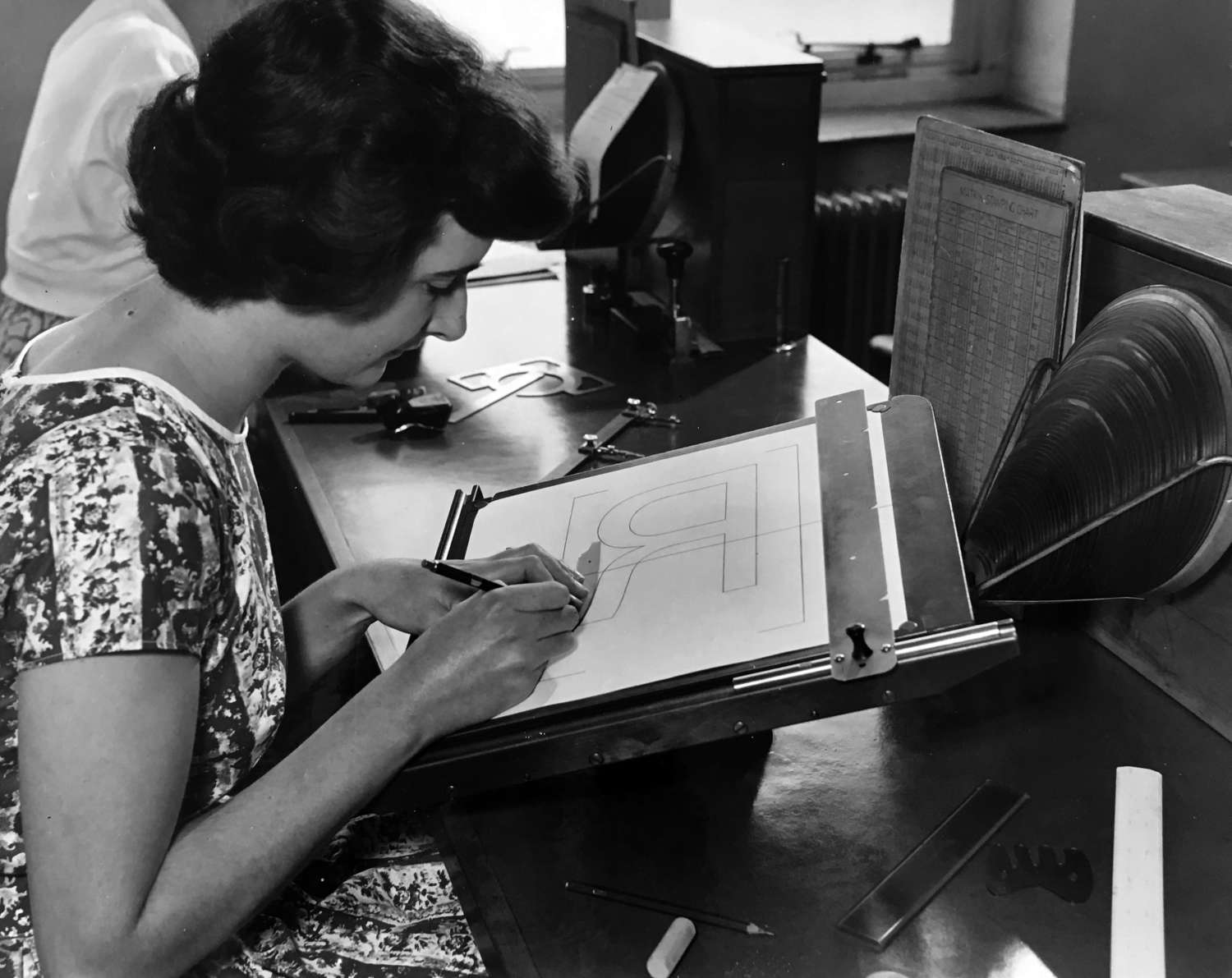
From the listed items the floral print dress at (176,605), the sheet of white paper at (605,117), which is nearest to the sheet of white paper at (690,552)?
the floral print dress at (176,605)

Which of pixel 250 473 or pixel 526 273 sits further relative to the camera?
pixel 526 273

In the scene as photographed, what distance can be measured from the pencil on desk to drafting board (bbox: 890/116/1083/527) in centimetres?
58

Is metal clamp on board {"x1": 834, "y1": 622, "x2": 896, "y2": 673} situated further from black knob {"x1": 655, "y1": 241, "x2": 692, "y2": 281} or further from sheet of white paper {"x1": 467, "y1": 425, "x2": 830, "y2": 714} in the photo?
black knob {"x1": 655, "y1": 241, "x2": 692, "y2": 281}

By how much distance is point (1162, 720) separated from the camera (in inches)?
41.9

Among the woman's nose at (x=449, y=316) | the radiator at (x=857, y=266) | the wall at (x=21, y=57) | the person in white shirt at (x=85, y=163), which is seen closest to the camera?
the woman's nose at (x=449, y=316)

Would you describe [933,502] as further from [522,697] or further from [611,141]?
[611,141]

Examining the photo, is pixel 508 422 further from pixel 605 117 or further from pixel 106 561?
pixel 106 561

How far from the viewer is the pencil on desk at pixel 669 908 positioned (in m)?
0.85

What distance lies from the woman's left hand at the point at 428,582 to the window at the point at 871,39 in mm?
2256

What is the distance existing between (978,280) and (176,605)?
82 cm

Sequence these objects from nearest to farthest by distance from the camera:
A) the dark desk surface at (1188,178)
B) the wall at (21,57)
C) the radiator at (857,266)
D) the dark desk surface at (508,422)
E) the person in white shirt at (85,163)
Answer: the dark desk surface at (508,422)
the person in white shirt at (85,163)
the wall at (21,57)
the dark desk surface at (1188,178)
the radiator at (857,266)

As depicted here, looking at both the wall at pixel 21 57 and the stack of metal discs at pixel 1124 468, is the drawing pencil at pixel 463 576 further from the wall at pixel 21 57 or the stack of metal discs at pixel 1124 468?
the wall at pixel 21 57

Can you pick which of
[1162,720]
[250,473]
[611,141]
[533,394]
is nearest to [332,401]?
[533,394]

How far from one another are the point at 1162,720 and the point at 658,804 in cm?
44
